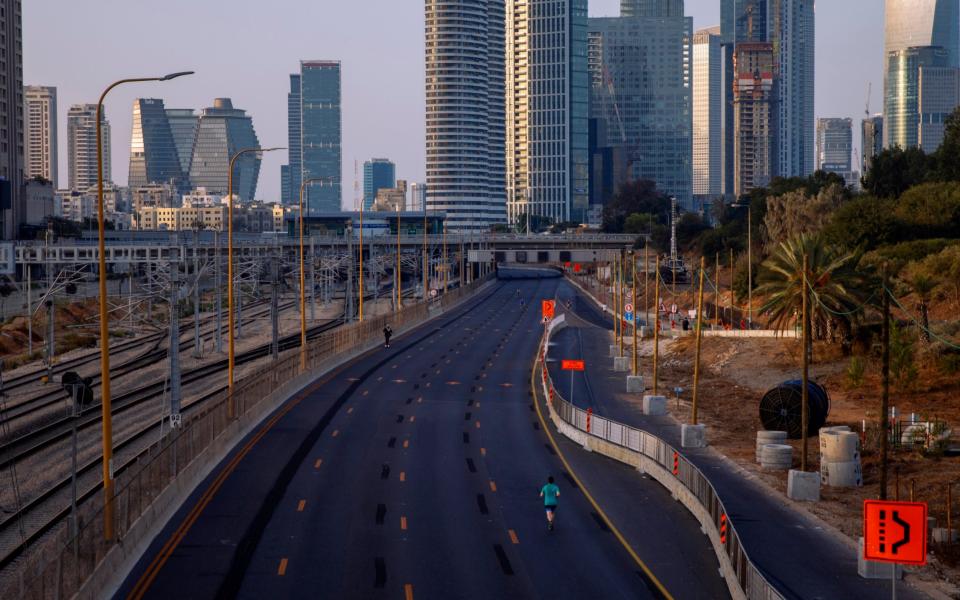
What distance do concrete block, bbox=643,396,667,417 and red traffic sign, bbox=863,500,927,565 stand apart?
3239cm

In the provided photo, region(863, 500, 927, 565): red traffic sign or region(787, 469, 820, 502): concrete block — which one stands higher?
region(863, 500, 927, 565): red traffic sign

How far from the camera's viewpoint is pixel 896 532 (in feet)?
57.8

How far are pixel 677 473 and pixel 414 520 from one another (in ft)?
26.9

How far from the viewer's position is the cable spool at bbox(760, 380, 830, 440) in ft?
140

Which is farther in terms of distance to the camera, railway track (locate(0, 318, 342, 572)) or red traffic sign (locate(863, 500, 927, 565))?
railway track (locate(0, 318, 342, 572))

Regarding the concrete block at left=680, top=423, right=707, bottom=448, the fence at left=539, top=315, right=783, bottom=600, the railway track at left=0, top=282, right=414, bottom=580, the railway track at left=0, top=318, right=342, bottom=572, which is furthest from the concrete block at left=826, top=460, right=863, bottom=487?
the railway track at left=0, top=318, right=342, bottom=572

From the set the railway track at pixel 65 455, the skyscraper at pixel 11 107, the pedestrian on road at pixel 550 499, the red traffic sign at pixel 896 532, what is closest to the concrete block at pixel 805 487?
the pedestrian on road at pixel 550 499

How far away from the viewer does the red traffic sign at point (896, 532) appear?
1745cm

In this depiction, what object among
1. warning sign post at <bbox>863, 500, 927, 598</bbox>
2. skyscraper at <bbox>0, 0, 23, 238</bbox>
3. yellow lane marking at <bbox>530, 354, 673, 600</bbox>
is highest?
skyscraper at <bbox>0, 0, 23, 238</bbox>

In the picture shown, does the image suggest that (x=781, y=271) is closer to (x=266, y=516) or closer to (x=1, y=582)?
(x=266, y=516)

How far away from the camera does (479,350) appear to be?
8181 cm

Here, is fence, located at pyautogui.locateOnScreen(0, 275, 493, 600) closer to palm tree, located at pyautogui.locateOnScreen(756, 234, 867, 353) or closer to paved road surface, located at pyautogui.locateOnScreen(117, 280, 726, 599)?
paved road surface, located at pyautogui.locateOnScreen(117, 280, 726, 599)

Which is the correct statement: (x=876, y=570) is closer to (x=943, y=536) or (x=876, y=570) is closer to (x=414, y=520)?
(x=943, y=536)

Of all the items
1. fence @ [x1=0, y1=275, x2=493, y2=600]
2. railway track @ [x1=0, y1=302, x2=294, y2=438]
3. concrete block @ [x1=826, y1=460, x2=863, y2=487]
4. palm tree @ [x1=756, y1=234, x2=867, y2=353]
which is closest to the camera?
fence @ [x1=0, y1=275, x2=493, y2=600]
